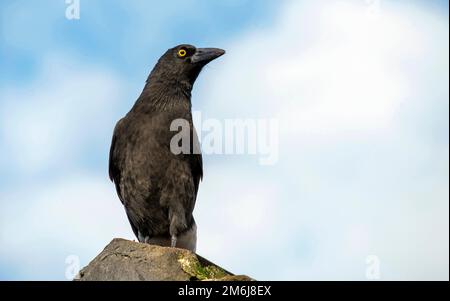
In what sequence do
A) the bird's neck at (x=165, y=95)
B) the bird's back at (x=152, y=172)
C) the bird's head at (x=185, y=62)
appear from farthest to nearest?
the bird's head at (x=185, y=62) < the bird's neck at (x=165, y=95) < the bird's back at (x=152, y=172)

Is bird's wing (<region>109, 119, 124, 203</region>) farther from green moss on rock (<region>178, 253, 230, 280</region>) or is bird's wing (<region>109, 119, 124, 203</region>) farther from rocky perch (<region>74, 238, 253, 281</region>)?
green moss on rock (<region>178, 253, 230, 280</region>)

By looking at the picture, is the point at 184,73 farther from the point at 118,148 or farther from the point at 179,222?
the point at 179,222

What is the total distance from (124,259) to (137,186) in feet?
10.6

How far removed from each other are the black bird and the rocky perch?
9.27 ft

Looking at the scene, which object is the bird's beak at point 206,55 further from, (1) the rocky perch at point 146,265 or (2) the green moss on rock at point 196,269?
(2) the green moss on rock at point 196,269

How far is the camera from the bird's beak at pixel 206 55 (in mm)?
14422

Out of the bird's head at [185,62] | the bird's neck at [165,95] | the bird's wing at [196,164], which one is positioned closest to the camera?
the bird's wing at [196,164]

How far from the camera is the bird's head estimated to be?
47.2 ft

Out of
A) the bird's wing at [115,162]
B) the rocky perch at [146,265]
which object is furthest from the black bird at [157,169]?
the rocky perch at [146,265]

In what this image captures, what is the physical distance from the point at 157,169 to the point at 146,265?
3441mm

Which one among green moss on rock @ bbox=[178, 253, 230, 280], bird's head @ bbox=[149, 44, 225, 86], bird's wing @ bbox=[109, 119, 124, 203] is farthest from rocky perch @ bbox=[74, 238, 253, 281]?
bird's head @ bbox=[149, 44, 225, 86]
